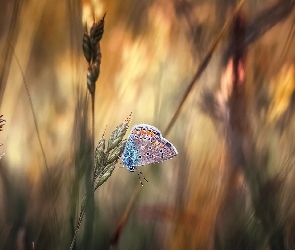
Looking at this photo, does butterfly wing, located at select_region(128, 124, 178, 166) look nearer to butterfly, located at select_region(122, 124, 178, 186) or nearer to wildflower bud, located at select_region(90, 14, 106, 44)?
butterfly, located at select_region(122, 124, 178, 186)

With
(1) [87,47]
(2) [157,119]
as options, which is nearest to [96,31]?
(1) [87,47]

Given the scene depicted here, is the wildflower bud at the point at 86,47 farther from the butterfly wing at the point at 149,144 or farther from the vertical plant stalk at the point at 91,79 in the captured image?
the butterfly wing at the point at 149,144

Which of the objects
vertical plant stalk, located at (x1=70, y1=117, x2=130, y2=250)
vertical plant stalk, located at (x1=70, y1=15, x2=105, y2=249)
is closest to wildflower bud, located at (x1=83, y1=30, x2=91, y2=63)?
vertical plant stalk, located at (x1=70, y1=15, x2=105, y2=249)

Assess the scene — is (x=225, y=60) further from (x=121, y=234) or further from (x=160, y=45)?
(x=121, y=234)

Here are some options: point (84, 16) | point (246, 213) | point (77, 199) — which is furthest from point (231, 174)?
point (84, 16)

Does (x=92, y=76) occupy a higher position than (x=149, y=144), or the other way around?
(x=92, y=76)

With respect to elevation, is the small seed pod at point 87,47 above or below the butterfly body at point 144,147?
above

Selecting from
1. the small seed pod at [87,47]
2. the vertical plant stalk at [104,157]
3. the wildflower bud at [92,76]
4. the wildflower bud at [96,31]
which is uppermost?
the wildflower bud at [96,31]

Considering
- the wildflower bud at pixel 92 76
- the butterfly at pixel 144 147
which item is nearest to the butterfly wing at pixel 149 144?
the butterfly at pixel 144 147

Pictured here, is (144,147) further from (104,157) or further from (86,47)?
(86,47)
